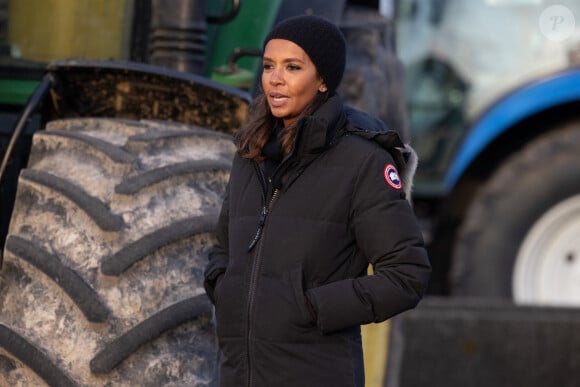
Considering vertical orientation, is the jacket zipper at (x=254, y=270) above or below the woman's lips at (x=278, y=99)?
below

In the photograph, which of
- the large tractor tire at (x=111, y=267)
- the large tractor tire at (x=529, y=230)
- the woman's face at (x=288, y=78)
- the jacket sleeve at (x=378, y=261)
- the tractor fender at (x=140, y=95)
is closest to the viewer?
the jacket sleeve at (x=378, y=261)

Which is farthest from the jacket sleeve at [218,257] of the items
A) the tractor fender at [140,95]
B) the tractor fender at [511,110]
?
the tractor fender at [511,110]

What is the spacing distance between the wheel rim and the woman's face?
3593 mm

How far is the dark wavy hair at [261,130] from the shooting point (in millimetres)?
2268

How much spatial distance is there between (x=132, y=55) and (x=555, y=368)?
2.60 meters

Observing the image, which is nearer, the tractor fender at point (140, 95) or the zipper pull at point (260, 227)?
the zipper pull at point (260, 227)

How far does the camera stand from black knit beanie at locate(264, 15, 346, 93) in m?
2.28

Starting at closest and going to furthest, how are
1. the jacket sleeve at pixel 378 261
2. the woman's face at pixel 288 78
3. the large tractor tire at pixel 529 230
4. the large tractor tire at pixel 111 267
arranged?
the jacket sleeve at pixel 378 261 < the woman's face at pixel 288 78 < the large tractor tire at pixel 111 267 < the large tractor tire at pixel 529 230

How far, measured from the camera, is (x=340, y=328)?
218 cm

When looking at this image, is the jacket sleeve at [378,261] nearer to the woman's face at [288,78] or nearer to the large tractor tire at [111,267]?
the woman's face at [288,78]

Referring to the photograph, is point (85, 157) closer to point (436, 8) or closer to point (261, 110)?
point (261, 110)

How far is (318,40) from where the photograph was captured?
2.29m

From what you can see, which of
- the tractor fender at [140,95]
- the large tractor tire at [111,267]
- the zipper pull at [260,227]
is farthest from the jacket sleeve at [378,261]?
the tractor fender at [140,95]

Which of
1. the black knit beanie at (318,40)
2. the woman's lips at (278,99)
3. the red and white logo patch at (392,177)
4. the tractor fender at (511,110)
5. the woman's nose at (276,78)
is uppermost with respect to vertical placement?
the black knit beanie at (318,40)
